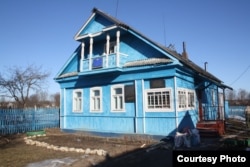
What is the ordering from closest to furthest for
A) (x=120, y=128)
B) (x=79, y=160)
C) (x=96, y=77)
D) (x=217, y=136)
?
(x=79, y=160) < (x=217, y=136) < (x=120, y=128) < (x=96, y=77)

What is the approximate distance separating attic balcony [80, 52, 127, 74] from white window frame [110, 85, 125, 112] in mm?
1309

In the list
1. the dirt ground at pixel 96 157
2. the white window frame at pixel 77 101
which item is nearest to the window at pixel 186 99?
the dirt ground at pixel 96 157

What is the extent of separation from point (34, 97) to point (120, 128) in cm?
5054

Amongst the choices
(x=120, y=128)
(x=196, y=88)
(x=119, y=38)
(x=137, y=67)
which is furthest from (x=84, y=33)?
(x=196, y=88)

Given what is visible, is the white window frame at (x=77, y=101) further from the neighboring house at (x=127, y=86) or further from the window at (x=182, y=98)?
the window at (x=182, y=98)

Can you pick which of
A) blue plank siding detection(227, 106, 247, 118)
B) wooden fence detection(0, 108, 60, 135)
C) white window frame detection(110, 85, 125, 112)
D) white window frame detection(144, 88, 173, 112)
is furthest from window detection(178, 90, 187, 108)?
blue plank siding detection(227, 106, 247, 118)

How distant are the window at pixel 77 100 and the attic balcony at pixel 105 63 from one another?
2.37 meters

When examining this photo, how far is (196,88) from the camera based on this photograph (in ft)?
53.3

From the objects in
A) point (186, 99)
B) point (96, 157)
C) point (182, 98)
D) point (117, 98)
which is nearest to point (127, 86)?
→ point (117, 98)

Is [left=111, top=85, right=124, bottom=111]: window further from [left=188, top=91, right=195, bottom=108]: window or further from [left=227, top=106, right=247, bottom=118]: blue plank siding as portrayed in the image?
[left=227, top=106, right=247, bottom=118]: blue plank siding

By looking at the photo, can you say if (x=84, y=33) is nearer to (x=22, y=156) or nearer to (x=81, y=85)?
(x=81, y=85)

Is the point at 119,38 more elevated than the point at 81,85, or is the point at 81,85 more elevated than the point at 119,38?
the point at 119,38

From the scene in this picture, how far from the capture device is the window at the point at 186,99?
13338mm

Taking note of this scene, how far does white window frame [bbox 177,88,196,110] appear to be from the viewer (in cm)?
1324
